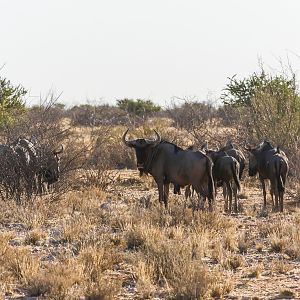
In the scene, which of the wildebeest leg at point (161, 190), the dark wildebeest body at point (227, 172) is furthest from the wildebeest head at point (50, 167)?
the dark wildebeest body at point (227, 172)

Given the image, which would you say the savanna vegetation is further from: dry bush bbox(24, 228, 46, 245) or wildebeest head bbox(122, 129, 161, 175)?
wildebeest head bbox(122, 129, 161, 175)

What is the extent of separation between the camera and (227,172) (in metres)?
15.3

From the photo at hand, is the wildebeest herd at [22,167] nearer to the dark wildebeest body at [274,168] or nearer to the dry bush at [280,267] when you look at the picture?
the dark wildebeest body at [274,168]

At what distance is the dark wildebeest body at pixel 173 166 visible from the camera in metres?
14.5

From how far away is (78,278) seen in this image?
8641mm

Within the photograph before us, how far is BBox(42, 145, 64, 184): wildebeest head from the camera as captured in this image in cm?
Result: 1538

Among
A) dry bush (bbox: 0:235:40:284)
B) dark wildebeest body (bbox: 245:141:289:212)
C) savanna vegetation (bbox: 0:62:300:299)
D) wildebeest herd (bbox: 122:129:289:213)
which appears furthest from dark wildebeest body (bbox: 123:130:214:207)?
dry bush (bbox: 0:235:40:284)

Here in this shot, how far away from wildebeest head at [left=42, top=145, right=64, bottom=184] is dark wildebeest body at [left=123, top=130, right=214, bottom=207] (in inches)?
65.9

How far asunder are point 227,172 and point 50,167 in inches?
150

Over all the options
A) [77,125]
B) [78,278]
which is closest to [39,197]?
[78,278]

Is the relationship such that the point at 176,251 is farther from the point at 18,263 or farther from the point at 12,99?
the point at 12,99

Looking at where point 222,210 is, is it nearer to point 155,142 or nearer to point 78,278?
point 155,142

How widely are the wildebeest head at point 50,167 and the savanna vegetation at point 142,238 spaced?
1.02 feet

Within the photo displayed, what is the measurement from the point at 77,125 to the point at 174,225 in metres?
30.7
